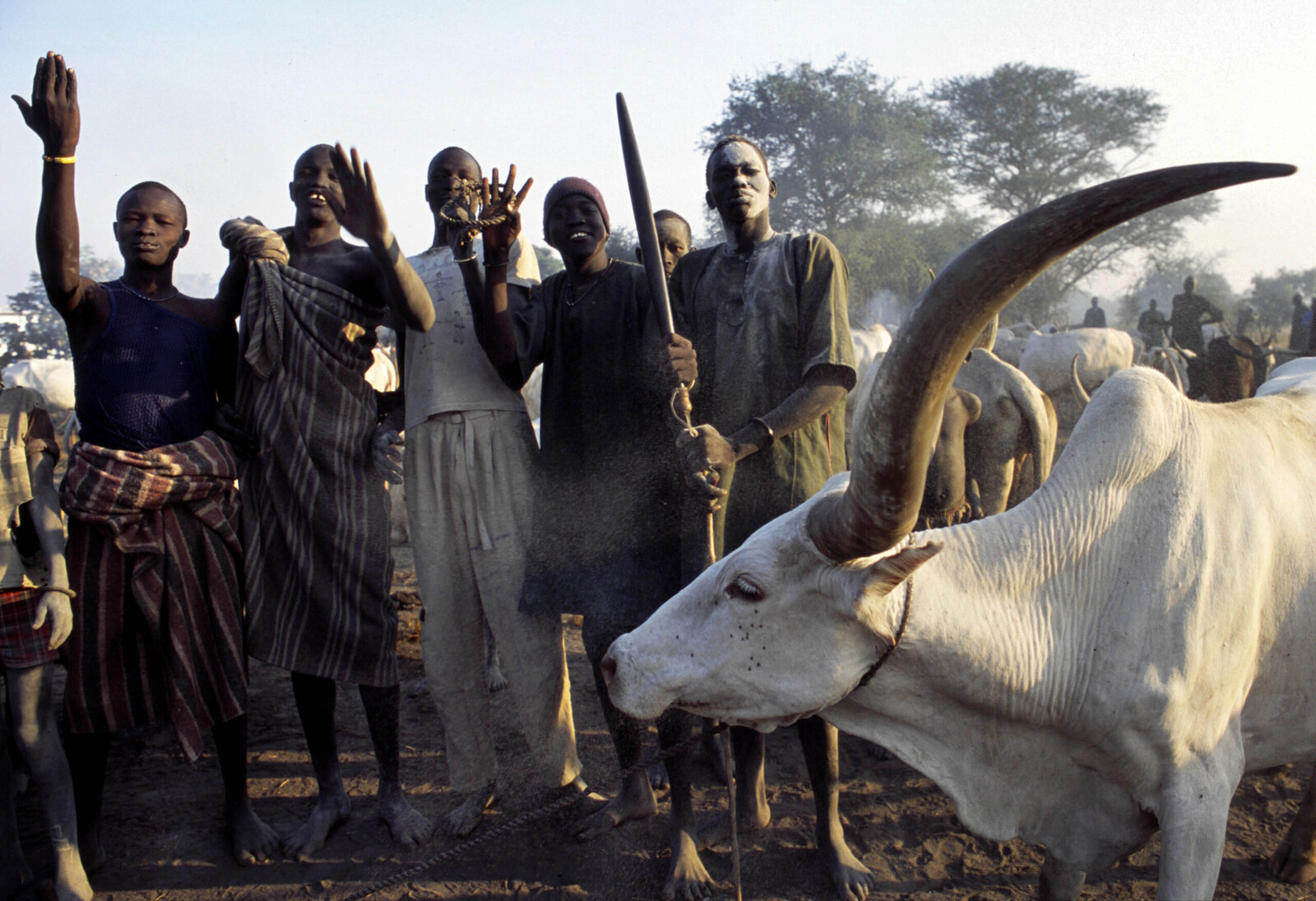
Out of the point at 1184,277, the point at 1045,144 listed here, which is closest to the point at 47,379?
the point at 1045,144

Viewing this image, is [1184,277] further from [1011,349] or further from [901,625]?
[901,625]

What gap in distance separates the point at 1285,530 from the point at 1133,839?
83 cm

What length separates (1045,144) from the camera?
88.0 feet

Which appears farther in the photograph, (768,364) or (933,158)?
(933,158)

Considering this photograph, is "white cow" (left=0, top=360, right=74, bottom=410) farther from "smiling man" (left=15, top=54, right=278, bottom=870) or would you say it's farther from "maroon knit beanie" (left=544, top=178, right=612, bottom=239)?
"maroon knit beanie" (left=544, top=178, right=612, bottom=239)

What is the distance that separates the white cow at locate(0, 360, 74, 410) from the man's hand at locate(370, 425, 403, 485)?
43.0 feet

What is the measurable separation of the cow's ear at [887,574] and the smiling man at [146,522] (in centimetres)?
217

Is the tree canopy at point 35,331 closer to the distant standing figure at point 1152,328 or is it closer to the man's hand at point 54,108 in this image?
the man's hand at point 54,108

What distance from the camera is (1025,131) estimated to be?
2675 centimetres

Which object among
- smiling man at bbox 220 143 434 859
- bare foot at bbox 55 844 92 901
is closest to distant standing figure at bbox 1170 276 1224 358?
smiling man at bbox 220 143 434 859

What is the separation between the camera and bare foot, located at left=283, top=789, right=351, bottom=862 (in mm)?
2967

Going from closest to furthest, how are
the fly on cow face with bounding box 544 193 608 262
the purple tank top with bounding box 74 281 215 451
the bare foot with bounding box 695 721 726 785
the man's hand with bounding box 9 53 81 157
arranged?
1. the man's hand with bounding box 9 53 81 157
2. the purple tank top with bounding box 74 281 215 451
3. the fly on cow face with bounding box 544 193 608 262
4. the bare foot with bounding box 695 721 726 785

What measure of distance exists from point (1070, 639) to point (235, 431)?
264cm

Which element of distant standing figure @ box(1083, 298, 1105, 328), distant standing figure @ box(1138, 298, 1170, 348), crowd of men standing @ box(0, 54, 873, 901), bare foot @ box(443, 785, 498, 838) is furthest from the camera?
distant standing figure @ box(1083, 298, 1105, 328)
